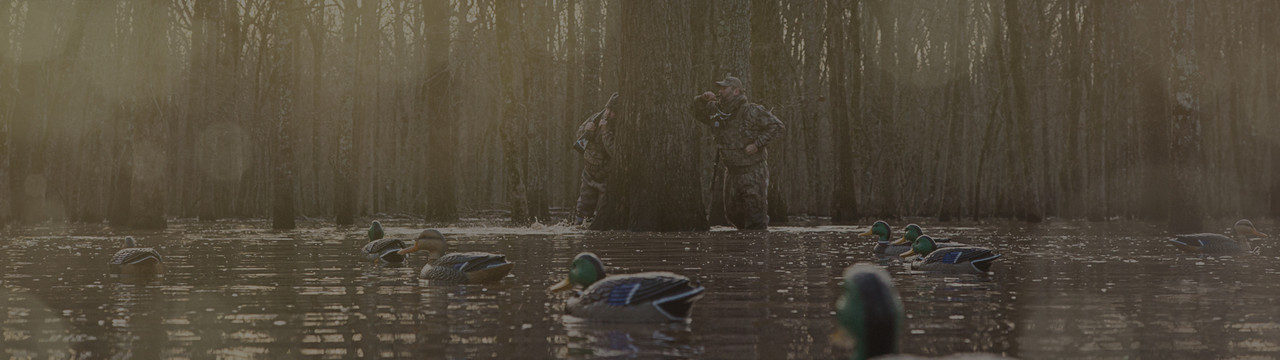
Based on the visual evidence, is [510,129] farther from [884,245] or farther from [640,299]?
[640,299]

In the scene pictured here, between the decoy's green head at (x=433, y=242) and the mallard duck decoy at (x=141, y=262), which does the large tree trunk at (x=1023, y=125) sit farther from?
the mallard duck decoy at (x=141, y=262)

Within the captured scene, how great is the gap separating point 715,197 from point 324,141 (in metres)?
27.8

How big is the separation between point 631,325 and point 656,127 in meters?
12.0

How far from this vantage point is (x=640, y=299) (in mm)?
6230

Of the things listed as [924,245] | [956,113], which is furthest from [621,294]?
[956,113]

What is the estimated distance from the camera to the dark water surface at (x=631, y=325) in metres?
5.38

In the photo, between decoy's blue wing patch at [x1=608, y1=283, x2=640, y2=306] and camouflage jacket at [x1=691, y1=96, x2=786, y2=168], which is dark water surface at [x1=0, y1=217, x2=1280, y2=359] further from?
camouflage jacket at [x1=691, y1=96, x2=786, y2=168]

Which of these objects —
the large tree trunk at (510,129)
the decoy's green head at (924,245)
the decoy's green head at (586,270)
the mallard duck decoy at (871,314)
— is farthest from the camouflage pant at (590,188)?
the mallard duck decoy at (871,314)

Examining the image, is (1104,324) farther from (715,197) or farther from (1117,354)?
(715,197)

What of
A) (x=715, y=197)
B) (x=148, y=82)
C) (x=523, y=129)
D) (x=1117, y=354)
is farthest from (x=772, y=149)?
(x=1117, y=354)

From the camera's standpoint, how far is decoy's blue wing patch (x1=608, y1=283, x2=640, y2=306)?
6.25 m

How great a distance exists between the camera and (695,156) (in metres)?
18.5

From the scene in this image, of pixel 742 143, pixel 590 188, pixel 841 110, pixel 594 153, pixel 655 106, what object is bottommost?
pixel 590 188

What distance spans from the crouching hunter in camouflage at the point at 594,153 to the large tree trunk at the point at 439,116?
605 cm
